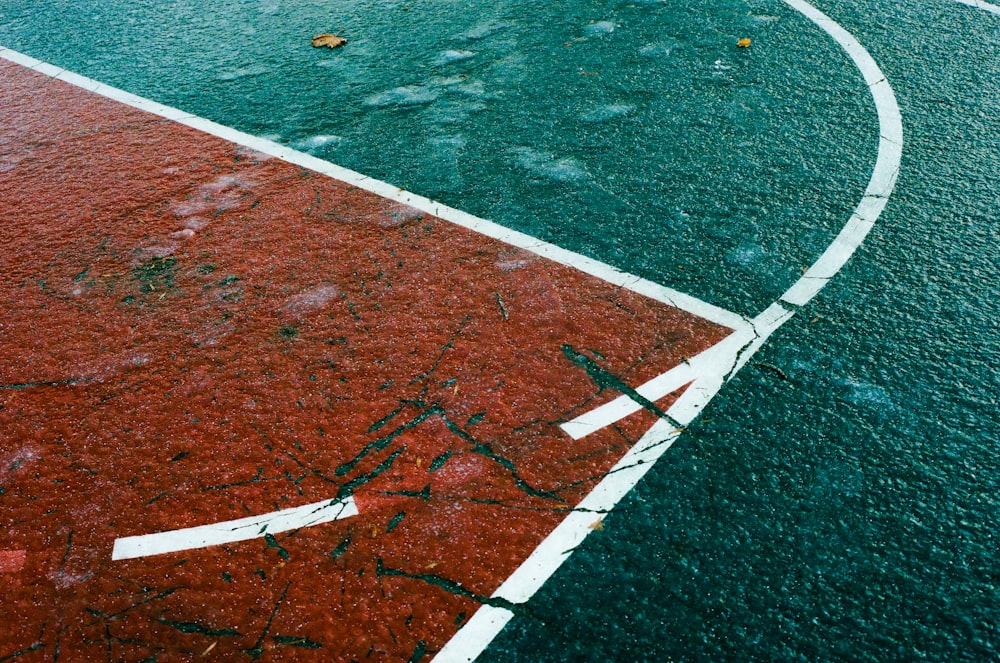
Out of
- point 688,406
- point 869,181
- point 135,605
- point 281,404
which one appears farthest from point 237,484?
point 869,181

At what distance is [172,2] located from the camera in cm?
836

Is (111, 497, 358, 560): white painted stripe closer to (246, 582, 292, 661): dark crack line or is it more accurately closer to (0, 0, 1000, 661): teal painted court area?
(246, 582, 292, 661): dark crack line

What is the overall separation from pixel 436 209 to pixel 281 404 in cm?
178

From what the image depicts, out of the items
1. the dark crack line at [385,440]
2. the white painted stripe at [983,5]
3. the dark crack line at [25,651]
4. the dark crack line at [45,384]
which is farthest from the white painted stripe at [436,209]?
the white painted stripe at [983,5]

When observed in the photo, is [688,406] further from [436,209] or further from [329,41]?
[329,41]

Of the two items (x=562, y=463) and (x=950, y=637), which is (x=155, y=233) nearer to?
(x=562, y=463)

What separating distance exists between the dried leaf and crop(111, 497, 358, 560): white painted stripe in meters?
4.96

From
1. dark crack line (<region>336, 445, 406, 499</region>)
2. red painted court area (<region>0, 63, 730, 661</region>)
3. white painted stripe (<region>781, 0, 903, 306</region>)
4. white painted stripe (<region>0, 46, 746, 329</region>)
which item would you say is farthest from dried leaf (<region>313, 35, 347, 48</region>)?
dark crack line (<region>336, 445, 406, 499</region>)

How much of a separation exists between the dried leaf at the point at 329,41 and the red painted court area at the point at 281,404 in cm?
212

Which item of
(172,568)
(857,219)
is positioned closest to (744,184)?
(857,219)

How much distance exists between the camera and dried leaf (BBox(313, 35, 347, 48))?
7.23 metres

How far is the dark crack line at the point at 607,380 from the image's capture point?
3882 millimetres

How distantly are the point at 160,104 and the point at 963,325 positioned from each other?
588 cm

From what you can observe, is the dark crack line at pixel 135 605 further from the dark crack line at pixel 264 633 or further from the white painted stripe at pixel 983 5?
the white painted stripe at pixel 983 5
